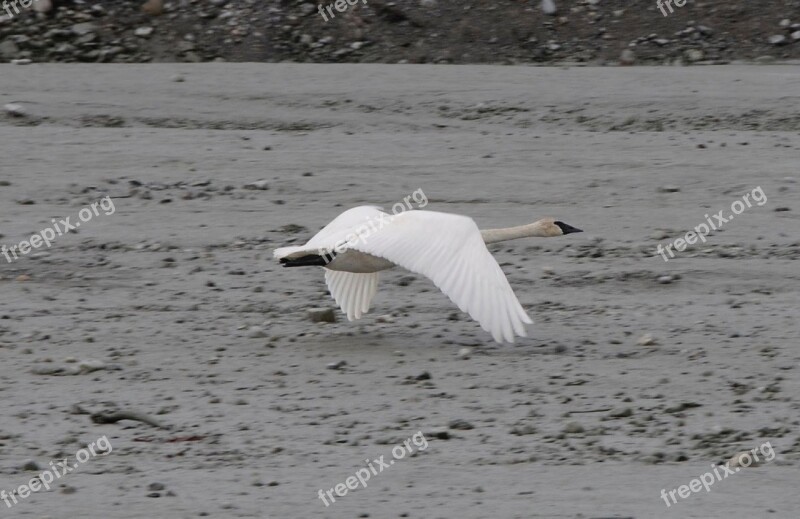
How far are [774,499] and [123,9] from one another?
11420 mm

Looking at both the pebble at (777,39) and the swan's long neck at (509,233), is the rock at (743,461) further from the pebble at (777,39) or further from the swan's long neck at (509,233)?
the pebble at (777,39)


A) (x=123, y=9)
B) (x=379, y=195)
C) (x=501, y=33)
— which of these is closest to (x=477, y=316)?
(x=379, y=195)

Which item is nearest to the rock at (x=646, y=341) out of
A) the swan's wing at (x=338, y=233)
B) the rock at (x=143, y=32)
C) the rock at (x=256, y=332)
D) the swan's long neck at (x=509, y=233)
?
the swan's long neck at (x=509, y=233)

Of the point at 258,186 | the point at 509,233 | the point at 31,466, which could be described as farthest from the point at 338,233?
the point at 258,186

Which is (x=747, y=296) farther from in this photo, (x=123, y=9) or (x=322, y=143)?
(x=123, y=9)

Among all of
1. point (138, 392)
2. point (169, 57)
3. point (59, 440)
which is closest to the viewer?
point (59, 440)

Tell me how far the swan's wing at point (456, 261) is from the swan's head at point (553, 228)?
113 centimetres

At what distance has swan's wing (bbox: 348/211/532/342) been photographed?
6984mm

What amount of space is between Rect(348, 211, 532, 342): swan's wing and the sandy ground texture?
31 centimetres

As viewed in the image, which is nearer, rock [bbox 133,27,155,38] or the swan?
the swan

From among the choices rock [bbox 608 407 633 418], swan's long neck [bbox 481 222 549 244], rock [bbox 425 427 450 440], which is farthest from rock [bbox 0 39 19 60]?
rock [bbox 608 407 633 418]

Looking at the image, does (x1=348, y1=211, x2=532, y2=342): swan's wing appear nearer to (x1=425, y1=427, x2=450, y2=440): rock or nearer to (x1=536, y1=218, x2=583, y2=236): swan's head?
(x1=425, y1=427, x2=450, y2=440): rock

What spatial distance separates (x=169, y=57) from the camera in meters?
14.8

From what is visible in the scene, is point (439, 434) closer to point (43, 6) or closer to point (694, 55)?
point (694, 55)
